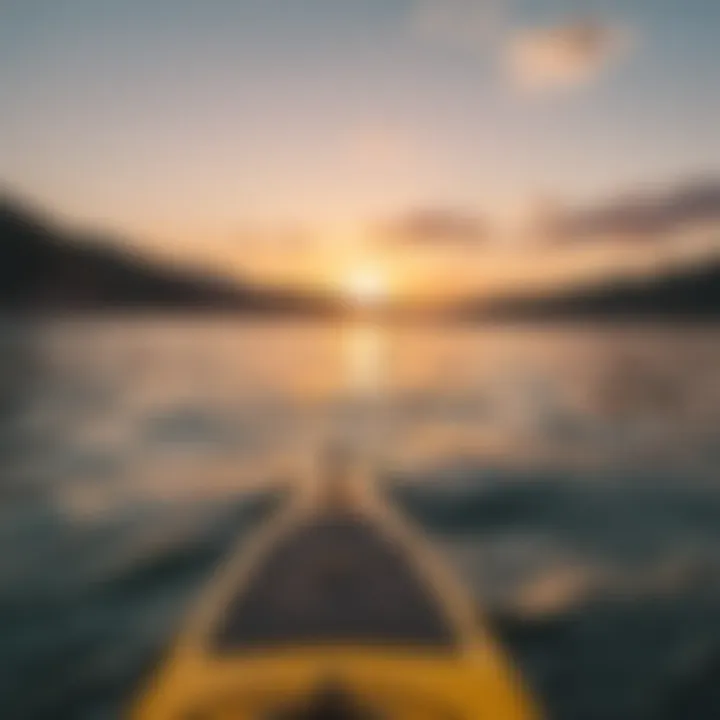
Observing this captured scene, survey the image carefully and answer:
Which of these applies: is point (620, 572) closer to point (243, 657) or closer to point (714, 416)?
point (243, 657)

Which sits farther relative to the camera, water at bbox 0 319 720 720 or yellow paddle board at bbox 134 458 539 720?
water at bbox 0 319 720 720

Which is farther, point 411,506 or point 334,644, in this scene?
point 411,506

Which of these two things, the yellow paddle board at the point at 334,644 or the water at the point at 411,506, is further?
the water at the point at 411,506

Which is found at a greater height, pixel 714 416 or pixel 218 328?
pixel 218 328

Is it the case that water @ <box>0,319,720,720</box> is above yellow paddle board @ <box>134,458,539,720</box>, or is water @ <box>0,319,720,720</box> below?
above

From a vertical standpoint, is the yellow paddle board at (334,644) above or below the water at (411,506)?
below

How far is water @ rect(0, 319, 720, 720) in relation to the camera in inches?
114

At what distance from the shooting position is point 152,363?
1819 cm

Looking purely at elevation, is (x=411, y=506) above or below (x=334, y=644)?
above

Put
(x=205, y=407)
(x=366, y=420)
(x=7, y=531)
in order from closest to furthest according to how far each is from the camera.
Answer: (x=7, y=531)
(x=366, y=420)
(x=205, y=407)

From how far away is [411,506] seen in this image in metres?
5.49

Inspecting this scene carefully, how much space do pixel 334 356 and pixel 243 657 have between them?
1694 centimetres

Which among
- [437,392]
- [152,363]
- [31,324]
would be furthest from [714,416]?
[31,324]

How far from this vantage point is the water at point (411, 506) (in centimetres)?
290
